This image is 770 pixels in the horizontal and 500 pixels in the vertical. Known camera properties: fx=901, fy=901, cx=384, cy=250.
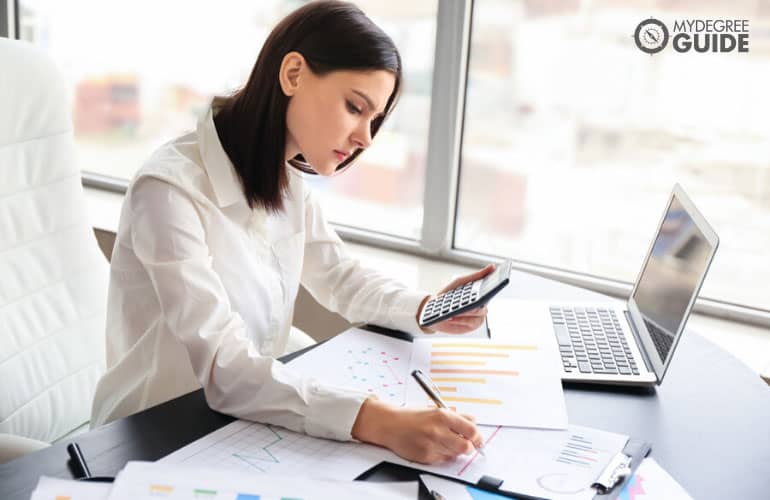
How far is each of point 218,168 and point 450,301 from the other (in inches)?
16.2

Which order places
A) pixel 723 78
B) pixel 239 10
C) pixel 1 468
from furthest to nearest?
pixel 239 10 → pixel 723 78 → pixel 1 468

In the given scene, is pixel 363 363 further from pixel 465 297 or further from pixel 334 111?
pixel 334 111

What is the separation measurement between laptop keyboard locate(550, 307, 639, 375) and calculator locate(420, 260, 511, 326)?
→ 0.51ft

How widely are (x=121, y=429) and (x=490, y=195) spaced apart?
141cm

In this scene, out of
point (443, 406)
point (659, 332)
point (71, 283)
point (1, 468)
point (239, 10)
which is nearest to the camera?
point (1, 468)

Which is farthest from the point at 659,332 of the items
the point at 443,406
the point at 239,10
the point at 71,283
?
the point at 239,10

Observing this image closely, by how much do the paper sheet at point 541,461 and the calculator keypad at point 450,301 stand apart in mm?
274

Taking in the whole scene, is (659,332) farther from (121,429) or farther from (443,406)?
(121,429)

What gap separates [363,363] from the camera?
1.31m

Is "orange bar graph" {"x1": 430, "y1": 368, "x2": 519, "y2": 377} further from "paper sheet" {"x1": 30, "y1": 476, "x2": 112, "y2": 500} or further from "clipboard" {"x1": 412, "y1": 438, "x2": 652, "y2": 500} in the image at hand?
"paper sheet" {"x1": 30, "y1": 476, "x2": 112, "y2": 500}

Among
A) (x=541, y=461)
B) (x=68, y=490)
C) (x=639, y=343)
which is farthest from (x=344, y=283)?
(x=68, y=490)

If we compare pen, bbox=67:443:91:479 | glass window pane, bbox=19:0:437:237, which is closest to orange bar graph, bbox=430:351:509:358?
pen, bbox=67:443:91:479

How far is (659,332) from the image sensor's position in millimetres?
1357

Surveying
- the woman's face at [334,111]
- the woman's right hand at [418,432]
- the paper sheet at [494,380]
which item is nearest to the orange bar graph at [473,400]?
the paper sheet at [494,380]
